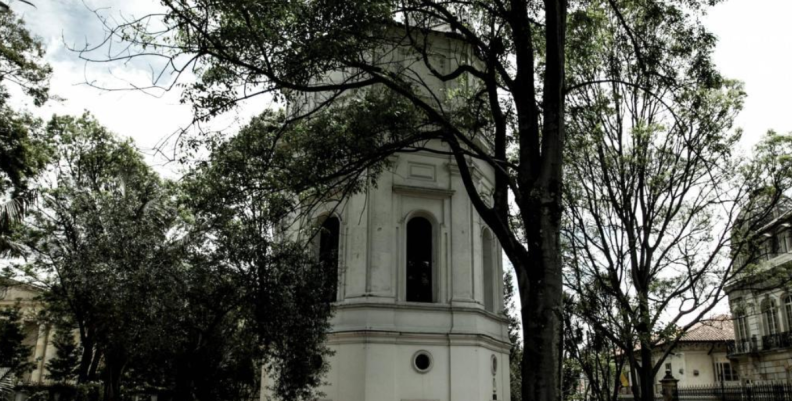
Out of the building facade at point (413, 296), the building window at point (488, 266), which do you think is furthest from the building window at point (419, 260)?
the building window at point (488, 266)

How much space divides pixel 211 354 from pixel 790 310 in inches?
1318

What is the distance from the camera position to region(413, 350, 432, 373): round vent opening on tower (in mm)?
16875

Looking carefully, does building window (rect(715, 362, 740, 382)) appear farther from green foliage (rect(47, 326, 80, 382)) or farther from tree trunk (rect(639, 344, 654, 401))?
green foliage (rect(47, 326, 80, 382))

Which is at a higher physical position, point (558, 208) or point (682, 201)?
point (682, 201)

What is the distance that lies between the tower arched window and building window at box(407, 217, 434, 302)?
87.5 inches

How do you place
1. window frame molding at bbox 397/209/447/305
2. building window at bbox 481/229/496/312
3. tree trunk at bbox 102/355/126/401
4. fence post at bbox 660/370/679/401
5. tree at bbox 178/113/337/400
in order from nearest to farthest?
tree at bbox 178/113/337/400, window frame molding at bbox 397/209/447/305, tree trunk at bbox 102/355/126/401, building window at bbox 481/229/496/312, fence post at bbox 660/370/679/401

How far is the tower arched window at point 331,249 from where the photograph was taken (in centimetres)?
1694

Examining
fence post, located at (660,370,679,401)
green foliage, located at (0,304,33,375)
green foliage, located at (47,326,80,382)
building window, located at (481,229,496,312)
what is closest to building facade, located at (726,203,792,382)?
fence post, located at (660,370,679,401)

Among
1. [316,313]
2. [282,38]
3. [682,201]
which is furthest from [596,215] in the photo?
[282,38]

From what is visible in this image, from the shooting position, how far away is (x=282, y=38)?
9.41 meters

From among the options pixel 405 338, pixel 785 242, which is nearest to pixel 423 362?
pixel 405 338

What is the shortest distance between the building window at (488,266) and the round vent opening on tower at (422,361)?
147 inches

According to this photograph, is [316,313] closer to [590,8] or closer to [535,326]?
[535,326]

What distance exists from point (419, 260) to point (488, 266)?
3.28 m
